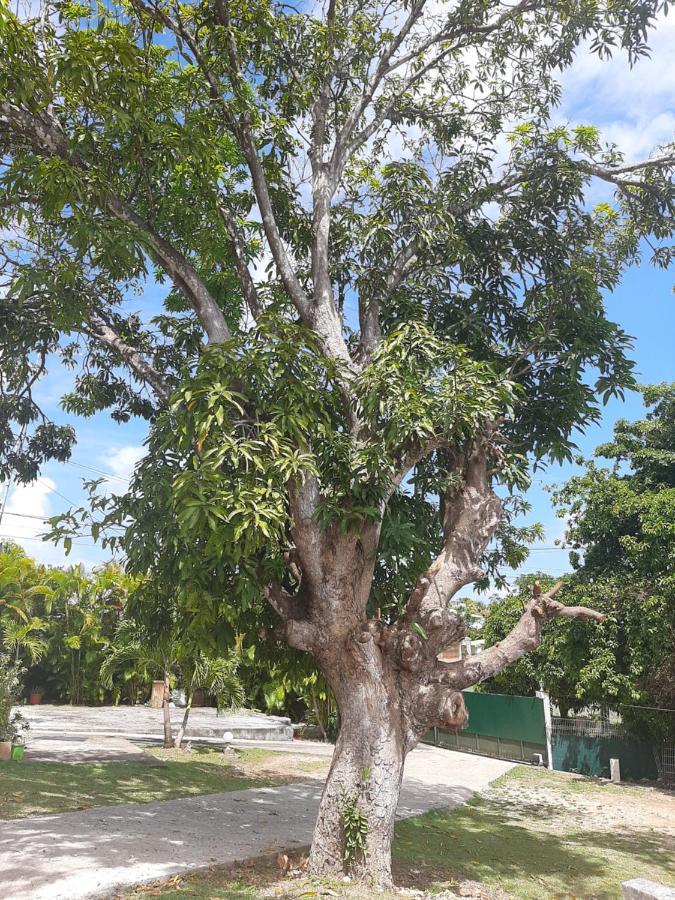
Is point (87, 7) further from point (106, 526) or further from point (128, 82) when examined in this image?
point (106, 526)

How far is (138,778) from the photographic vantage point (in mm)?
10367

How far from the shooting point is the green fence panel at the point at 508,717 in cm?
1678

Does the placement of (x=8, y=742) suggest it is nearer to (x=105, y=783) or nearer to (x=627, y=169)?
(x=105, y=783)

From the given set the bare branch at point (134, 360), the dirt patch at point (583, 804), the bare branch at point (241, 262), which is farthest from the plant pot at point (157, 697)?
the bare branch at point (241, 262)

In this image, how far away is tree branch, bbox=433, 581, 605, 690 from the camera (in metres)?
6.77

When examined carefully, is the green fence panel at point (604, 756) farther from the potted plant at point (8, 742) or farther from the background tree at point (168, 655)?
the potted plant at point (8, 742)

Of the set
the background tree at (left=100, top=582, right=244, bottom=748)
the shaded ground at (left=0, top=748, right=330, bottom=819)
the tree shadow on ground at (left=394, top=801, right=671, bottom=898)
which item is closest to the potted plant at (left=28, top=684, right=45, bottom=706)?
the background tree at (left=100, top=582, right=244, bottom=748)

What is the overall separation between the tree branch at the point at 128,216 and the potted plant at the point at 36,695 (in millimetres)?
20007

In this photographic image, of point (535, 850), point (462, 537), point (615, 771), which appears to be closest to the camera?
point (462, 537)

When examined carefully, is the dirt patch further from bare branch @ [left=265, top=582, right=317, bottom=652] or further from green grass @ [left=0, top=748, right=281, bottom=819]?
bare branch @ [left=265, top=582, right=317, bottom=652]

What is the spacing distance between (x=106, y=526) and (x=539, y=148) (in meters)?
6.54

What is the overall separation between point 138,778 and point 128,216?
25.7 ft

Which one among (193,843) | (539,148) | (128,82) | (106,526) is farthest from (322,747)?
(128,82)

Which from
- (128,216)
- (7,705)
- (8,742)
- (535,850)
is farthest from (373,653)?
(8,742)
